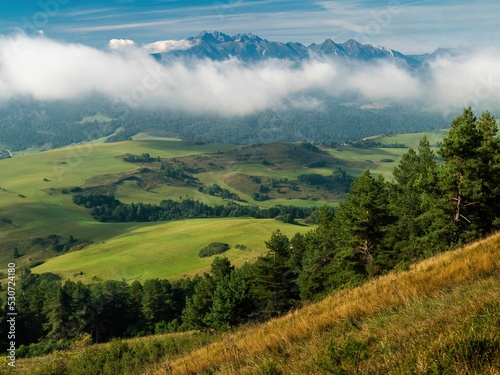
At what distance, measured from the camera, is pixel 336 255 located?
45.1 metres

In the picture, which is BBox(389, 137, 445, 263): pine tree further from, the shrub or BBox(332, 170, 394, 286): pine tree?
the shrub

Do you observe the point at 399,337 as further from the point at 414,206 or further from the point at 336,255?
the point at 414,206

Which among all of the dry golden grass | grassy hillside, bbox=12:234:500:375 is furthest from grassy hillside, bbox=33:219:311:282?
grassy hillside, bbox=12:234:500:375

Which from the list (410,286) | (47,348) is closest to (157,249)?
(47,348)

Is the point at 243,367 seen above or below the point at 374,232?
above

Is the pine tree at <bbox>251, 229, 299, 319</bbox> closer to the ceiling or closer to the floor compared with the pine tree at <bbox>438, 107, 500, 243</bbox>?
closer to the floor

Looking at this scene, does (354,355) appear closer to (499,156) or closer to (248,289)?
(499,156)

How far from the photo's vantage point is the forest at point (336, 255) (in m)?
A: 35.2

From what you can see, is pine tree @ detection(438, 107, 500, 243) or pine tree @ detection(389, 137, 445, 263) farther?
pine tree @ detection(389, 137, 445, 263)

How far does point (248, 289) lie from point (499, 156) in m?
37.4

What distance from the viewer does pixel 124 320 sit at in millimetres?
94188

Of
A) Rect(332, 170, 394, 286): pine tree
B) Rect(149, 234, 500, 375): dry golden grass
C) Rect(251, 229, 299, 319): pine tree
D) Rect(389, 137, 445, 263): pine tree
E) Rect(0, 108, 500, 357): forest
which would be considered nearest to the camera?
Rect(149, 234, 500, 375): dry golden grass

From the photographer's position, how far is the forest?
35.2 m

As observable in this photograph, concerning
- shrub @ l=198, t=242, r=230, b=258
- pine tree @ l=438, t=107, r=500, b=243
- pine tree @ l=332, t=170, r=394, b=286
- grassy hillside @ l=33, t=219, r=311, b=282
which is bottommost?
grassy hillside @ l=33, t=219, r=311, b=282
